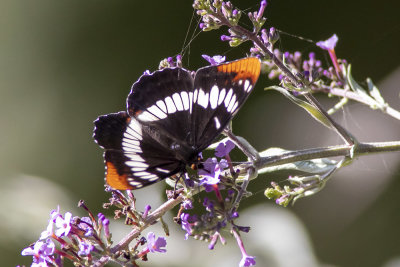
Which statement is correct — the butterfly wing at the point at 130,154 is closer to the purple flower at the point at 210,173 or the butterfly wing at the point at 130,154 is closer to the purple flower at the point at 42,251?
the purple flower at the point at 210,173

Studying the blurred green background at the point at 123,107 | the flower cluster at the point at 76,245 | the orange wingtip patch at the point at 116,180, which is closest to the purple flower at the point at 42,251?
the flower cluster at the point at 76,245

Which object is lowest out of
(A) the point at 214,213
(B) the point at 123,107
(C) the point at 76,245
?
(A) the point at 214,213

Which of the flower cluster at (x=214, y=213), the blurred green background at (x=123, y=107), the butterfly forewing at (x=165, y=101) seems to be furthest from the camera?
the blurred green background at (x=123, y=107)

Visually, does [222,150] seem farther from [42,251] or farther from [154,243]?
[42,251]

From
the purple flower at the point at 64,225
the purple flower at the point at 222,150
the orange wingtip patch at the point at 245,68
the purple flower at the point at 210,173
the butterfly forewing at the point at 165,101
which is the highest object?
the butterfly forewing at the point at 165,101

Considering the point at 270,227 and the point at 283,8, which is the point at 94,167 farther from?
the point at 283,8

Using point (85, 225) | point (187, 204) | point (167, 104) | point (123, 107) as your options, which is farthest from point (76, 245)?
point (123, 107)
